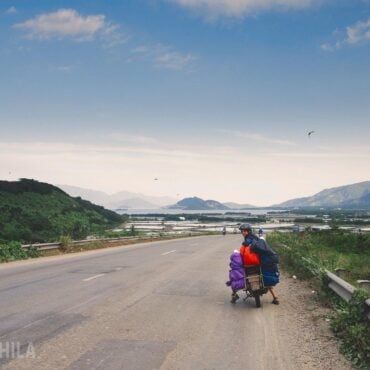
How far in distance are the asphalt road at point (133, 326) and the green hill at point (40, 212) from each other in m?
63.3

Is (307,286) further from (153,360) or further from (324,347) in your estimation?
(153,360)

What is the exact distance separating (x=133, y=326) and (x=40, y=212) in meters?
95.9

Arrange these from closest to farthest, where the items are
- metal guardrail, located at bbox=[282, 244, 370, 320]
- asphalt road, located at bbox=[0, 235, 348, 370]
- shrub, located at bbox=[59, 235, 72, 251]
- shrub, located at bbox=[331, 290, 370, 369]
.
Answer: asphalt road, located at bbox=[0, 235, 348, 370]
shrub, located at bbox=[331, 290, 370, 369]
metal guardrail, located at bbox=[282, 244, 370, 320]
shrub, located at bbox=[59, 235, 72, 251]

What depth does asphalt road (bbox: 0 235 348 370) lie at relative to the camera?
20.6ft

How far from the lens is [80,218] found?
116438 millimetres

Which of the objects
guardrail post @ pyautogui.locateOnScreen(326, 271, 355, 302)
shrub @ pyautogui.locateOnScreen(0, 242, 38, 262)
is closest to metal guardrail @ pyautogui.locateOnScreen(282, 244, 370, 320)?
guardrail post @ pyautogui.locateOnScreen(326, 271, 355, 302)

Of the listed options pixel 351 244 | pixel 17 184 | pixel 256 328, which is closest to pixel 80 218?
pixel 17 184

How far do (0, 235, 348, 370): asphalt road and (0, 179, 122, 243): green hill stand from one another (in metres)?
63.3

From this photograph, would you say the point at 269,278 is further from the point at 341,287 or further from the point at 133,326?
the point at 133,326

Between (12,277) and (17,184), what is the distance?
103027 mm

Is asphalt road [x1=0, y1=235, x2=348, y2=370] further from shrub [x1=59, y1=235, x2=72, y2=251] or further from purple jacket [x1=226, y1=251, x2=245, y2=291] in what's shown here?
shrub [x1=59, y1=235, x2=72, y2=251]

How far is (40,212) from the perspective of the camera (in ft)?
326

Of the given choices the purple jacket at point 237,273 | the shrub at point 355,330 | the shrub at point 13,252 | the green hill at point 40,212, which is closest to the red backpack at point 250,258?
the purple jacket at point 237,273

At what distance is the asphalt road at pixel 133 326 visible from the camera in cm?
629
